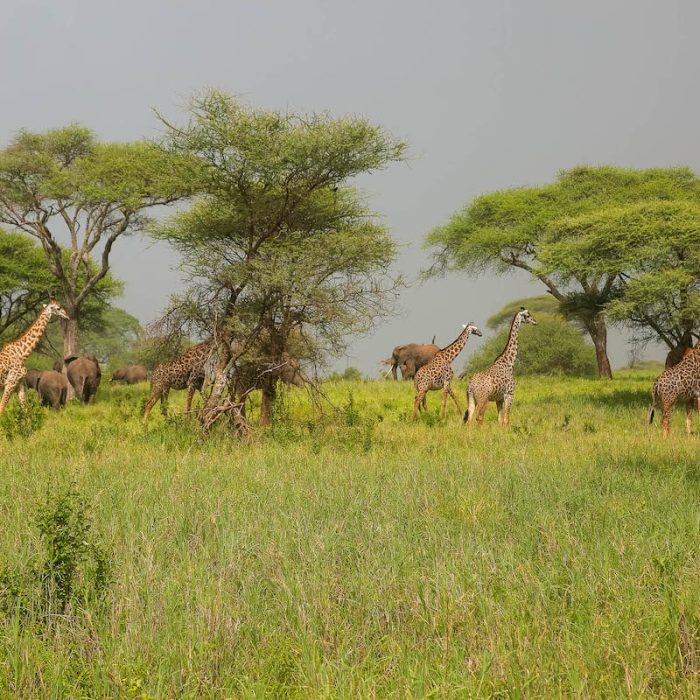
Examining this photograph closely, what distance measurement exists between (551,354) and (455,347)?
23829 mm

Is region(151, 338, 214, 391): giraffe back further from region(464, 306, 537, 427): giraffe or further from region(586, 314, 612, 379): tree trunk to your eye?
region(586, 314, 612, 379): tree trunk

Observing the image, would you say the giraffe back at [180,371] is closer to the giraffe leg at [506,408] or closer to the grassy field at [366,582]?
the giraffe leg at [506,408]

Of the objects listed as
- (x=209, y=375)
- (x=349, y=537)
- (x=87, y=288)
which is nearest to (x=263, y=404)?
(x=209, y=375)

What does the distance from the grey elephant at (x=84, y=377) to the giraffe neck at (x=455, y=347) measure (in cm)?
1076

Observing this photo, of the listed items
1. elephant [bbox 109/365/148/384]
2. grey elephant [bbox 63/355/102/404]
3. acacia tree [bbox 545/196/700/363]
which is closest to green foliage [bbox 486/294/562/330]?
elephant [bbox 109/365/148/384]

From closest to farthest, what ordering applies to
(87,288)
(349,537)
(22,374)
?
1. (349,537)
2. (22,374)
3. (87,288)

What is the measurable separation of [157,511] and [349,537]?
73.0 inches

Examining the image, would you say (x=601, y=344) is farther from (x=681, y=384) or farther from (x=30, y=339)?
(x=30, y=339)

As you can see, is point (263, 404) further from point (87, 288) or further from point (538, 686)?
point (87, 288)

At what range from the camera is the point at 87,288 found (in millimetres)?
28312

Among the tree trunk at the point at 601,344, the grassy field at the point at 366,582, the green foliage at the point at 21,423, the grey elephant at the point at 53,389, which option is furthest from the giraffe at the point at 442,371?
the tree trunk at the point at 601,344

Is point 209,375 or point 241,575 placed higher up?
point 209,375

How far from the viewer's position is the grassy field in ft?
12.5

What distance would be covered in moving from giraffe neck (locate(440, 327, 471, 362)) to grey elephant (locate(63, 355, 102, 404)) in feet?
35.3
